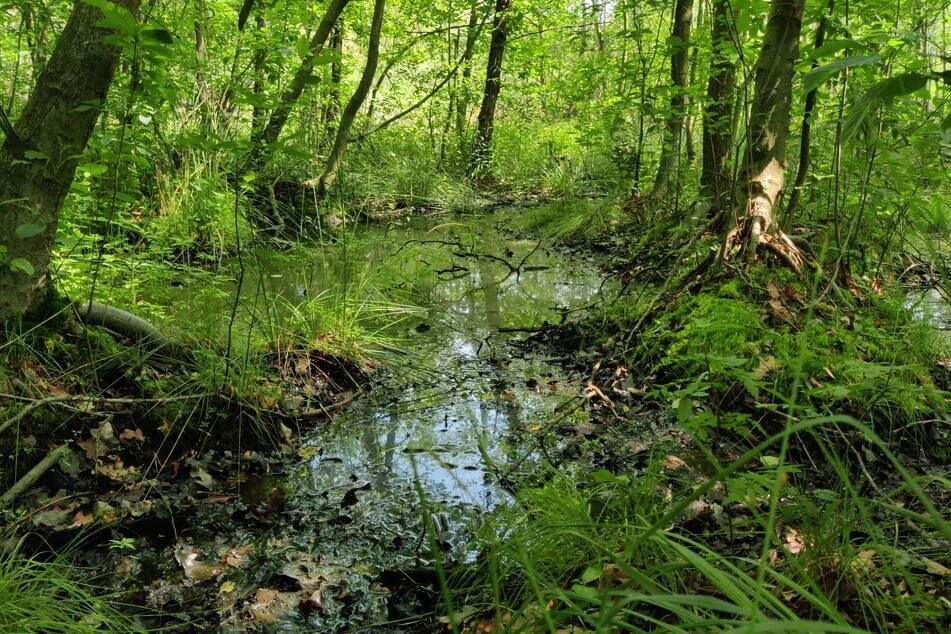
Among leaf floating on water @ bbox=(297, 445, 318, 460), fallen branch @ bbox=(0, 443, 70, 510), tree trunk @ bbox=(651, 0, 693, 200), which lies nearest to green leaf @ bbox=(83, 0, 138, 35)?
fallen branch @ bbox=(0, 443, 70, 510)

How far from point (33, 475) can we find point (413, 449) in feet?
5.88

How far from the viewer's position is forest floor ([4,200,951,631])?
6.03ft

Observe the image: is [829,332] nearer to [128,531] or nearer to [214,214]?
[128,531]

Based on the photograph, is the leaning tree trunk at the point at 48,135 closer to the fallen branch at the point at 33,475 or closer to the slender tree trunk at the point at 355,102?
the fallen branch at the point at 33,475

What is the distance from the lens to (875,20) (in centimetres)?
396

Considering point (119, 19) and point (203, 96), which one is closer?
point (119, 19)

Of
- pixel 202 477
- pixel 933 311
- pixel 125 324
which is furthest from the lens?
pixel 933 311

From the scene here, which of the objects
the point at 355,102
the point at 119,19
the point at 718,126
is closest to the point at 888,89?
the point at 119,19

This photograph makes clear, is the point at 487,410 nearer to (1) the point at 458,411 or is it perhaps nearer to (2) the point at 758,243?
(1) the point at 458,411

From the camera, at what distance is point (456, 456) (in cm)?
292

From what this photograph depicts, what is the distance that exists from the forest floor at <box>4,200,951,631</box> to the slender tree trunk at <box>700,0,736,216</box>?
1.59m

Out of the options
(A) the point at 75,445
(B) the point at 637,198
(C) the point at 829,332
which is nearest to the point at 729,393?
(C) the point at 829,332

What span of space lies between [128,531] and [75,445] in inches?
19.5

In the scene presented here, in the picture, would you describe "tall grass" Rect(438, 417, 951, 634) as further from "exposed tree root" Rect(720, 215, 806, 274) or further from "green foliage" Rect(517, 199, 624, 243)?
"green foliage" Rect(517, 199, 624, 243)
